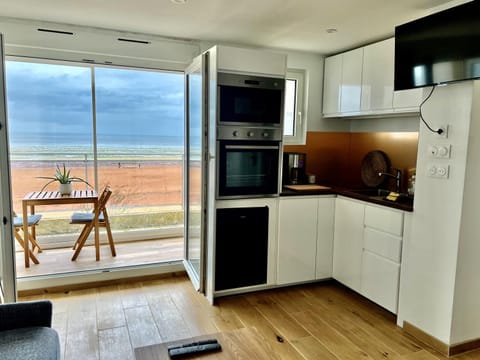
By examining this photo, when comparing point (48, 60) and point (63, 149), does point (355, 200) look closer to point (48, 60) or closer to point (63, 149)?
point (48, 60)

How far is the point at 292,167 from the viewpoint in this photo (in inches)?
146

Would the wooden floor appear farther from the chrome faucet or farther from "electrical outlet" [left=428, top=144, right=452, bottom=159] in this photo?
"electrical outlet" [left=428, top=144, right=452, bottom=159]

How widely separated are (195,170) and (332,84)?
177 cm

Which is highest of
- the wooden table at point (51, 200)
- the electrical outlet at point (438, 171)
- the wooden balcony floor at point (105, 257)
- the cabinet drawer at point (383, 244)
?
the electrical outlet at point (438, 171)

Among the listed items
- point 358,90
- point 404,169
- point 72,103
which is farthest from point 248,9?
point 72,103

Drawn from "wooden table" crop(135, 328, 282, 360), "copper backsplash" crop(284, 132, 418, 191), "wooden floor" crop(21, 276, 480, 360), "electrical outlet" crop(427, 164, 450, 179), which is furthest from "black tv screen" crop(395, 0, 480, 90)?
"wooden table" crop(135, 328, 282, 360)

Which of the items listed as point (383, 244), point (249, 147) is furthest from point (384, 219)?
point (249, 147)

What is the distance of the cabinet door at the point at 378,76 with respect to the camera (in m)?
3.03

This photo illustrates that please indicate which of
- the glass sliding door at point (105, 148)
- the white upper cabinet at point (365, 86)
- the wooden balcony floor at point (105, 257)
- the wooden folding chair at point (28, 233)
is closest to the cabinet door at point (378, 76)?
the white upper cabinet at point (365, 86)

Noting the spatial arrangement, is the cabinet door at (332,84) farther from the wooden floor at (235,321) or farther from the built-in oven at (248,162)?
the wooden floor at (235,321)

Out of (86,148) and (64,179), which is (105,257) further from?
(86,148)

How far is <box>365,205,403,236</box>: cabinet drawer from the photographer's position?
2730 mm

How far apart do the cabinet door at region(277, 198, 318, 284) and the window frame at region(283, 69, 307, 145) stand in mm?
871

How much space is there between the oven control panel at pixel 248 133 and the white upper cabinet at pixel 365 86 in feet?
2.97
